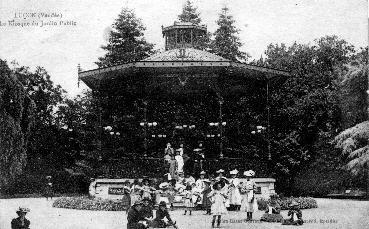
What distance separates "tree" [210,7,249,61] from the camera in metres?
48.9

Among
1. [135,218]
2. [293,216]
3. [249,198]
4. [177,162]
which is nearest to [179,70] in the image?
[177,162]

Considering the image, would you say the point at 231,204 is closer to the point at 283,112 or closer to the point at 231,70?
the point at 231,70

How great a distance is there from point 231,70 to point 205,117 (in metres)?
8.82

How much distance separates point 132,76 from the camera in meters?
28.5

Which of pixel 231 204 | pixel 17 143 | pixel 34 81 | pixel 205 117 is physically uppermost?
pixel 34 81

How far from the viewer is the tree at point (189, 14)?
5331cm

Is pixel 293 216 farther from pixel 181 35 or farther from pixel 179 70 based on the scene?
pixel 181 35

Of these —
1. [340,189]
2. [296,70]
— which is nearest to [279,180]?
[340,189]

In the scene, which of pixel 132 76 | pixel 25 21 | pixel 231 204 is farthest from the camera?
pixel 132 76

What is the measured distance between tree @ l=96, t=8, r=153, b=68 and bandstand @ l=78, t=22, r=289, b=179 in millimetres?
8683

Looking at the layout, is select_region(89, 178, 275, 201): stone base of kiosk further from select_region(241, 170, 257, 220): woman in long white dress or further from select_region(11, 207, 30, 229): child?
select_region(11, 207, 30, 229): child

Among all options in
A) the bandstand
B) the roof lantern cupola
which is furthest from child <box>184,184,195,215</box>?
the roof lantern cupola

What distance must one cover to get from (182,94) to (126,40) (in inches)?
615

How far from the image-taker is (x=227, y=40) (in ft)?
163
